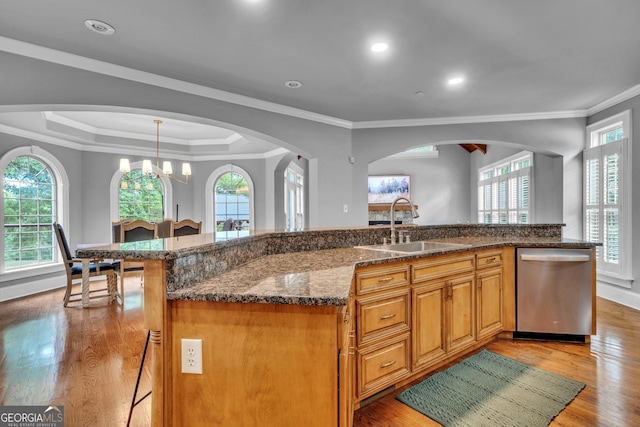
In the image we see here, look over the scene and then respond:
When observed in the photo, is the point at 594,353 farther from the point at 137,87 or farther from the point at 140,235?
the point at 140,235

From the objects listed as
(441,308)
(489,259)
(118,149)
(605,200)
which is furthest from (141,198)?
(605,200)

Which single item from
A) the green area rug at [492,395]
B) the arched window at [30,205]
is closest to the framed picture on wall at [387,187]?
the green area rug at [492,395]

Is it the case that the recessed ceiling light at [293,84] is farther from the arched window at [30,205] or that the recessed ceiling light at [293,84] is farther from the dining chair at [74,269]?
the arched window at [30,205]

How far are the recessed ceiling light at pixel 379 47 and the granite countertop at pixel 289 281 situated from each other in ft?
5.54

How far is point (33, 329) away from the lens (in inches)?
124

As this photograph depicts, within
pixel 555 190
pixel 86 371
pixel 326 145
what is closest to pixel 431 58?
pixel 326 145

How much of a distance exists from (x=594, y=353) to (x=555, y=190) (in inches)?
111

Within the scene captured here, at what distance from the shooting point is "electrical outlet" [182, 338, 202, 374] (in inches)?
44.1

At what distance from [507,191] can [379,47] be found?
5043 mm

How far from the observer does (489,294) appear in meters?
2.57

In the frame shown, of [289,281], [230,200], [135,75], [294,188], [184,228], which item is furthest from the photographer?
[294,188]

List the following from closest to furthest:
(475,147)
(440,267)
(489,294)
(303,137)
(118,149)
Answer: (440,267), (489,294), (303,137), (118,149), (475,147)

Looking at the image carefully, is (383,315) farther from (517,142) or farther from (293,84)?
(517,142)

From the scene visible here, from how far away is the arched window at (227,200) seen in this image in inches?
268
